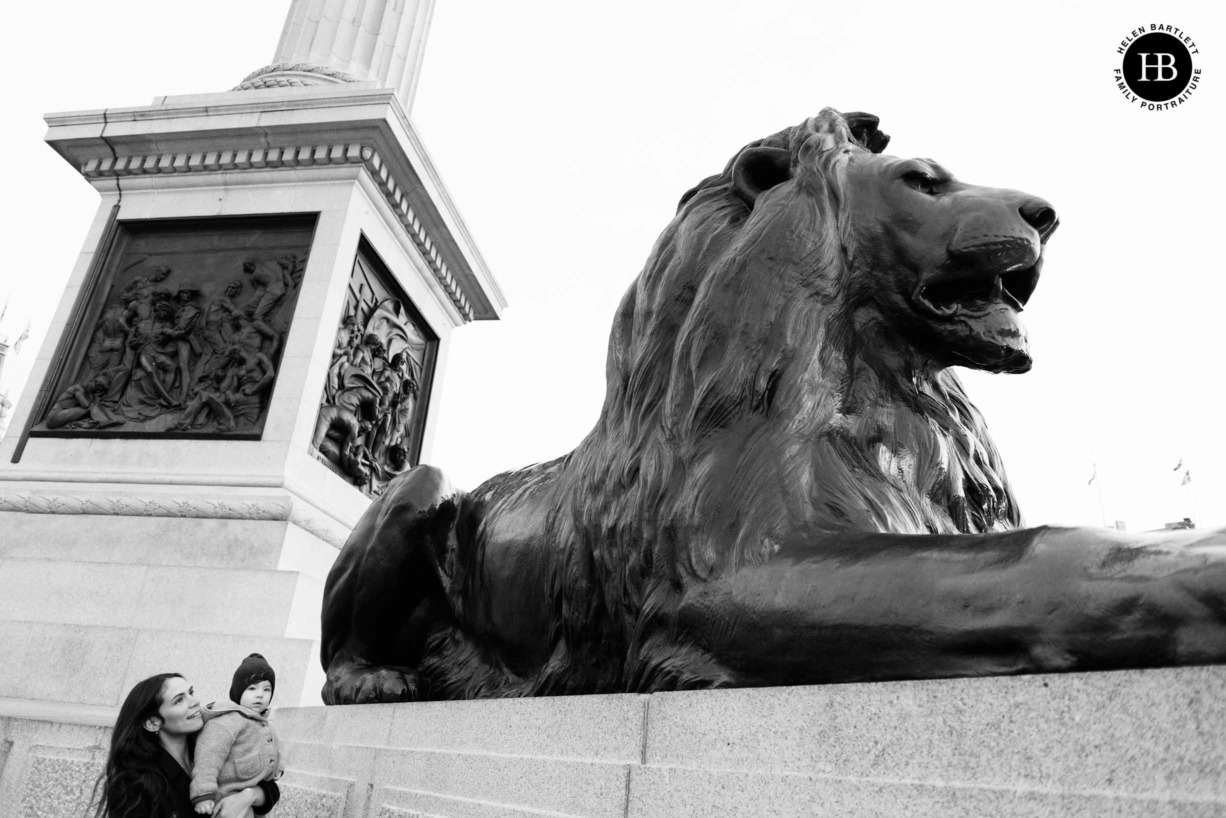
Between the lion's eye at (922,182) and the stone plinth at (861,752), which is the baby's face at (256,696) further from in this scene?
the lion's eye at (922,182)

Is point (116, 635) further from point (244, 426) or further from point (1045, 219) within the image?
point (1045, 219)

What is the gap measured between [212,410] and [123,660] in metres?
2.30

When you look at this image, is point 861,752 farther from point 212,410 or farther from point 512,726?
point 212,410

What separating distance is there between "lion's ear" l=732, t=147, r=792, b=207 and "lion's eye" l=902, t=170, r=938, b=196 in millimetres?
397

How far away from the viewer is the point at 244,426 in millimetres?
7168

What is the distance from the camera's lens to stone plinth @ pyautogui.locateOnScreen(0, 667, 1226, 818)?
1.06m

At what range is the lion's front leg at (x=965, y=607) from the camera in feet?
4.19

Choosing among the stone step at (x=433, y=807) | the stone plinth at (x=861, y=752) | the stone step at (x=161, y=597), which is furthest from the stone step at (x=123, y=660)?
the stone plinth at (x=861, y=752)

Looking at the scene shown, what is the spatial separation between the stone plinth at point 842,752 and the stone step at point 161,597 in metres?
3.55

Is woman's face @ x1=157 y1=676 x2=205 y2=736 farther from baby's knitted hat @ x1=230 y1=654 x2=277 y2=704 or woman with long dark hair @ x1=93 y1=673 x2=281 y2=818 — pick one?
baby's knitted hat @ x1=230 y1=654 x2=277 y2=704

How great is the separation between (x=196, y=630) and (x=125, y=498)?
1.54 meters

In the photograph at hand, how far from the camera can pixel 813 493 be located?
1951 millimetres

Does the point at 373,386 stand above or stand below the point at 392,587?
above

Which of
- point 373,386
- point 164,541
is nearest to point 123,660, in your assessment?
point 164,541
